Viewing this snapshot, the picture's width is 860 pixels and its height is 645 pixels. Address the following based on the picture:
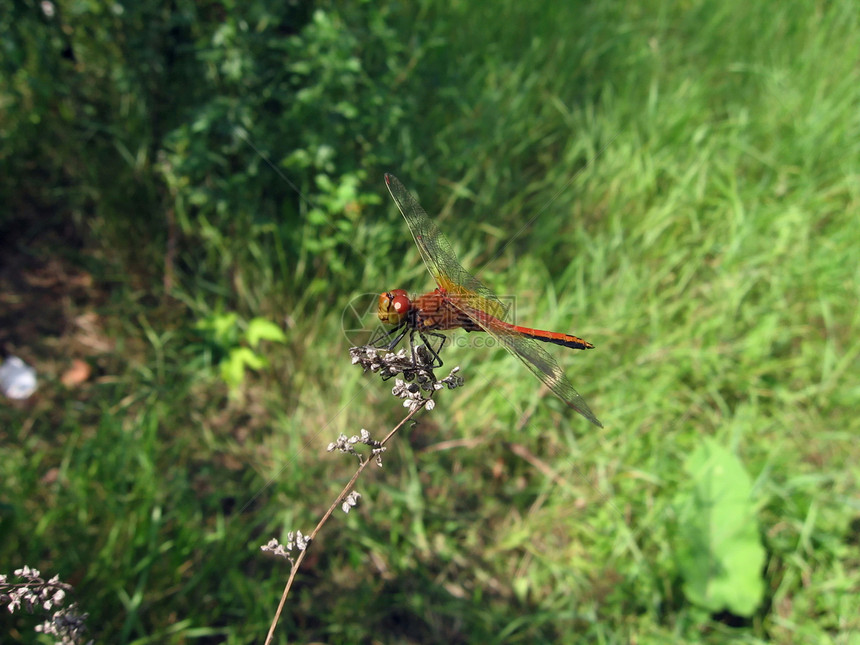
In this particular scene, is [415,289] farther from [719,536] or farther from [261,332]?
[719,536]

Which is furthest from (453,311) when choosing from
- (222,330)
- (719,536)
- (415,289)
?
(719,536)

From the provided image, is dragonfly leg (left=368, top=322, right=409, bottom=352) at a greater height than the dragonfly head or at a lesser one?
lesser

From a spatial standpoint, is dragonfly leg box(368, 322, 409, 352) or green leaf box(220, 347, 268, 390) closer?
dragonfly leg box(368, 322, 409, 352)

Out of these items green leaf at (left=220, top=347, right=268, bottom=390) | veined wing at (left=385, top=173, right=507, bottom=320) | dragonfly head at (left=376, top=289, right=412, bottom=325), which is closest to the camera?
dragonfly head at (left=376, top=289, right=412, bottom=325)

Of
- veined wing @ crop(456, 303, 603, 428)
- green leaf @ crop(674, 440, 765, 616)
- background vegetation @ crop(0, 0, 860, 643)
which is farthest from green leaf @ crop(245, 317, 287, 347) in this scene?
green leaf @ crop(674, 440, 765, 616)

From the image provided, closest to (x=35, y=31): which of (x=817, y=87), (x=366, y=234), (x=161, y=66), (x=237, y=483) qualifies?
(x=161, y=66)

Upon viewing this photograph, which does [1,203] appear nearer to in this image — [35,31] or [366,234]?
[35,31]

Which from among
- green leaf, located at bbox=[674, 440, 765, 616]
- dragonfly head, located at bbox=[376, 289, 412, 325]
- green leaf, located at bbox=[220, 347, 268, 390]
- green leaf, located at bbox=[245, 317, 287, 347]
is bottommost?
green leaf, located at bbox=[674, 440, 765, 616]

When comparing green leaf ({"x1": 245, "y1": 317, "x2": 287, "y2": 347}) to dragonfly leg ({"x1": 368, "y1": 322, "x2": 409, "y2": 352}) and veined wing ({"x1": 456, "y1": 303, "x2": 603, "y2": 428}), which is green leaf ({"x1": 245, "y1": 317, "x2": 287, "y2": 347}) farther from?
veined wing ({"x1": 456, "y1": 303, "x2": 603, "y2": 428})

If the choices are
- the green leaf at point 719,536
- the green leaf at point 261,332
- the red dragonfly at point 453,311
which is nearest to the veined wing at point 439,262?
the red dragonfly at point 453,311
